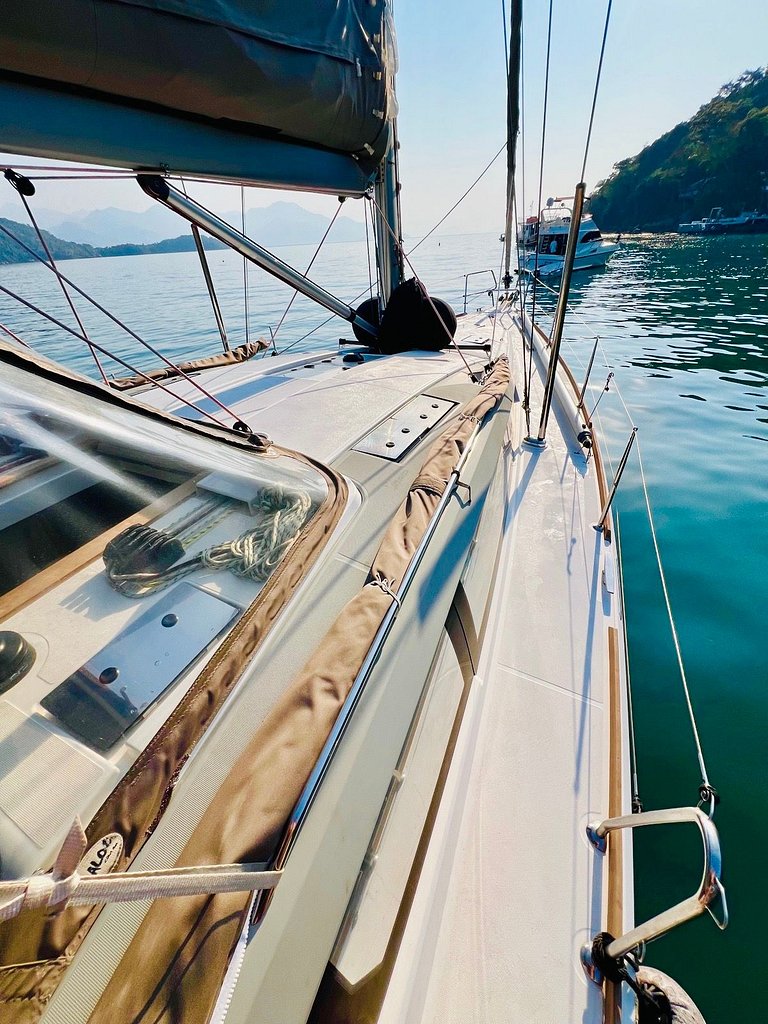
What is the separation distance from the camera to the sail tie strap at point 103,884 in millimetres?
586

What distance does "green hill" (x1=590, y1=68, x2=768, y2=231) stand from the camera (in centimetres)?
4303

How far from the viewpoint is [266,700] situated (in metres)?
1.14

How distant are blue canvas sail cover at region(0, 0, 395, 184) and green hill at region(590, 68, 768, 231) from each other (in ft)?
196

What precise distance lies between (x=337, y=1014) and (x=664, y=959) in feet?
4.45

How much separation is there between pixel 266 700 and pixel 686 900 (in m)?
0.96

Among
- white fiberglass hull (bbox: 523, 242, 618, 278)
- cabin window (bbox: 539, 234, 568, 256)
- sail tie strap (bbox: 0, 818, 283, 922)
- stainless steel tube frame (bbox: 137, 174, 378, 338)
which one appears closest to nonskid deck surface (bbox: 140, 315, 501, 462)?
stainless steel tube frame (bbox: 137, 174, 378, 338)

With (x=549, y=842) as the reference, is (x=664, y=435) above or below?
below

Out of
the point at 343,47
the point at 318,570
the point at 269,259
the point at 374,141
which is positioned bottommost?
the point at 318,570

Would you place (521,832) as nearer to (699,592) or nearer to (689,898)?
(689,898)

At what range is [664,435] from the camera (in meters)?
5.40

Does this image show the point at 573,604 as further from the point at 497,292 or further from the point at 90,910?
the point at 497,292

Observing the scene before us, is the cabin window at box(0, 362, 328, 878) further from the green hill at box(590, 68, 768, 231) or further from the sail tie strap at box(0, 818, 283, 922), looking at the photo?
the green hill at box(590, 68, 768, 231)

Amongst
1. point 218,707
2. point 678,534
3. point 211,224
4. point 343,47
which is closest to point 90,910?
point 218,707

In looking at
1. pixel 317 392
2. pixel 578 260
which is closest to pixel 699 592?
pixel 317 392
